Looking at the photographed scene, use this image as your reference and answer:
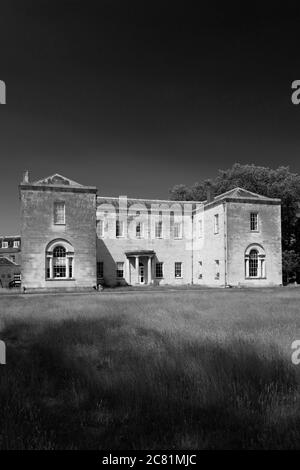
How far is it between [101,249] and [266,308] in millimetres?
26156

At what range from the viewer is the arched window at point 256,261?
37.4 metres

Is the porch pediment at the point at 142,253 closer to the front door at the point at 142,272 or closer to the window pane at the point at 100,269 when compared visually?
the front door at the point at 142,272

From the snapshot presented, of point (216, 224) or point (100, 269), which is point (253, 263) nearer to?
point (216, 224)

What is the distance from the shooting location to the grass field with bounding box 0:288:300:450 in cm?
437

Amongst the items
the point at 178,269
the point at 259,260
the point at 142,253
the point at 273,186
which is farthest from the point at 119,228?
the point at 273,186

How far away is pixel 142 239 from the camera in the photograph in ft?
136

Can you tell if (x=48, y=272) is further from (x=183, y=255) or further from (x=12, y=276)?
(x=12, y=276)

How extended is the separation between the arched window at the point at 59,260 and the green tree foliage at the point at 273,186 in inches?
968

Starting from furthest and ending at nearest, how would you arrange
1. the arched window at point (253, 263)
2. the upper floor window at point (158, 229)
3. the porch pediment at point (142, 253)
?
the upper floor window at point (158, 229) → the porch pediment at point (142, 253) → the arched window at point (253, 263)

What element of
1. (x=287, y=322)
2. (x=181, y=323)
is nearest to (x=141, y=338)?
(x=181, y=323)

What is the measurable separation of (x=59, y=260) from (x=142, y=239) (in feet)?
36.5

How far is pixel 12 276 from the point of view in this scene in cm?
6053

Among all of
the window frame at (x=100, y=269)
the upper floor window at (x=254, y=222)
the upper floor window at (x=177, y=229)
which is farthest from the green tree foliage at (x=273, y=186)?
the window frame at (x=100, y=269)
